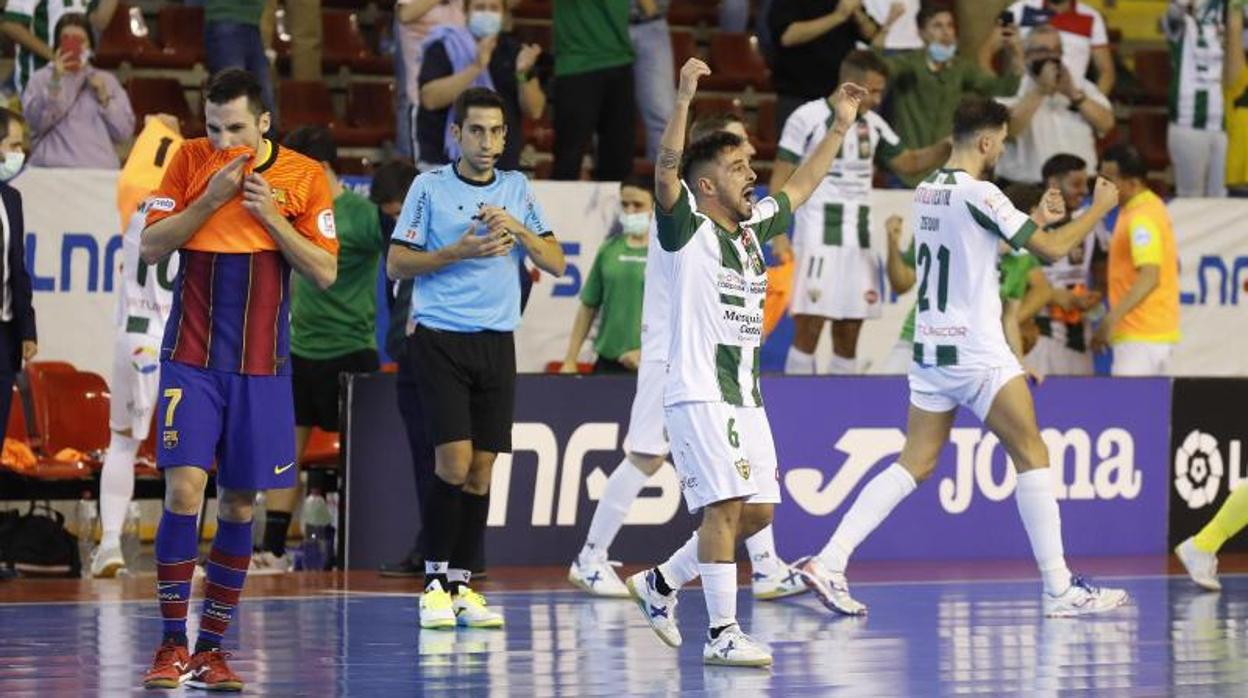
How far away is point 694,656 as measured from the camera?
9227 millimetres

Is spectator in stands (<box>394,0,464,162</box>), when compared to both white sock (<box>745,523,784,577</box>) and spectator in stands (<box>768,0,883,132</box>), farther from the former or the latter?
white sock (<box>745,523,784,577</box>)

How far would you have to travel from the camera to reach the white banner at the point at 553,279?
14.1 metres

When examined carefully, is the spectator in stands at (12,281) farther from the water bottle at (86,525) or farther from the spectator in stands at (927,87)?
the spectator in stands at (927,87)

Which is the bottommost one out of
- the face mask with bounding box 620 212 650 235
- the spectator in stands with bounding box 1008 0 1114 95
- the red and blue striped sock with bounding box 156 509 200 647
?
the red and blue striped sock with bounding box 156 509 200 647

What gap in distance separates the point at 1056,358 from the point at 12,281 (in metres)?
7.52

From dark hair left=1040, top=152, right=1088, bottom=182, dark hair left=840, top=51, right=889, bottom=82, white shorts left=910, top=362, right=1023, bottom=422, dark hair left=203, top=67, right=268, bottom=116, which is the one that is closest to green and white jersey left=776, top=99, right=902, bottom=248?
dark hair left=840, top=51, right=889, bottom=82

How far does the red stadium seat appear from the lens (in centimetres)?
1892

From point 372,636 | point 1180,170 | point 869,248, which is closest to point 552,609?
point 372,636

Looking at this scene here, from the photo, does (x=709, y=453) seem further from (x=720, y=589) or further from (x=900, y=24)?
(x=900, y=24)

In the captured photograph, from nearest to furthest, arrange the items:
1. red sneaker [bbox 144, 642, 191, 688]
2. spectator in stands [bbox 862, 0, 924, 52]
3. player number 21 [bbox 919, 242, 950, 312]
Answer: red sneaker [bbox 144, 642, 191, 688], player number 21 [bbox 919, 242, 950, 312], spectator in stands [bbox 862, 0, 924, 52]

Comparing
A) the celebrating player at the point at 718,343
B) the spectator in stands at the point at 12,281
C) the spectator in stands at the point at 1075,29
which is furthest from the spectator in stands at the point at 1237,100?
the spectator in stands at the point at 12,281

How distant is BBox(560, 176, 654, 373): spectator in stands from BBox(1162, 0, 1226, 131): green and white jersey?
6.74m

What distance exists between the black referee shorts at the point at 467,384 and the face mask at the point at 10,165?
2.55 m

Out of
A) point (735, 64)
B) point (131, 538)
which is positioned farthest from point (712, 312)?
point (735, 64)
